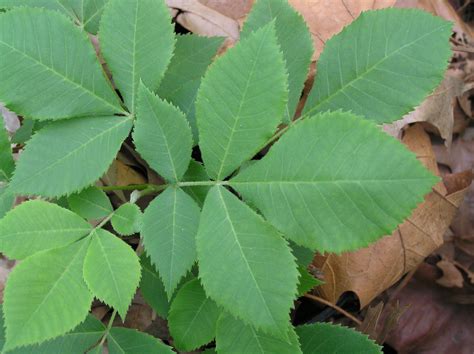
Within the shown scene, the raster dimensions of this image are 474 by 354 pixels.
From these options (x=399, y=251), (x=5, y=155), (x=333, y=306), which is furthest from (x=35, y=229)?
(x=399, y=251)

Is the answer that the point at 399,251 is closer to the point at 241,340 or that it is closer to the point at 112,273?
the point at 241,340

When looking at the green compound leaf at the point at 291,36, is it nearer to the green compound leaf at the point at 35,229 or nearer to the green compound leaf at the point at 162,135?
the green compound leaf at the point at 162,135

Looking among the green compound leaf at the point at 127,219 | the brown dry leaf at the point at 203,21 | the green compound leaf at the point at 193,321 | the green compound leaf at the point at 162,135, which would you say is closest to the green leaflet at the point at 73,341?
the green compound leaf at the point at 193,321

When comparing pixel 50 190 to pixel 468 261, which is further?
pixel 468 261

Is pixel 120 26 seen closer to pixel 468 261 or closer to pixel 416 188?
pixel 416 188

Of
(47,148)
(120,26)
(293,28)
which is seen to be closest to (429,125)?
(293,28)

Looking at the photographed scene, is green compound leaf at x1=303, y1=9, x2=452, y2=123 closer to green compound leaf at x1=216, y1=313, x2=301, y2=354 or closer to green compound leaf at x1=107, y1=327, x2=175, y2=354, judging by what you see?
green compound leaf at x1=216, y1=313, x2=301, y2=354

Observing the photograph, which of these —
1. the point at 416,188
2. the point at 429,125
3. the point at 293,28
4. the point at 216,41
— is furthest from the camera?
the point at 429,125
